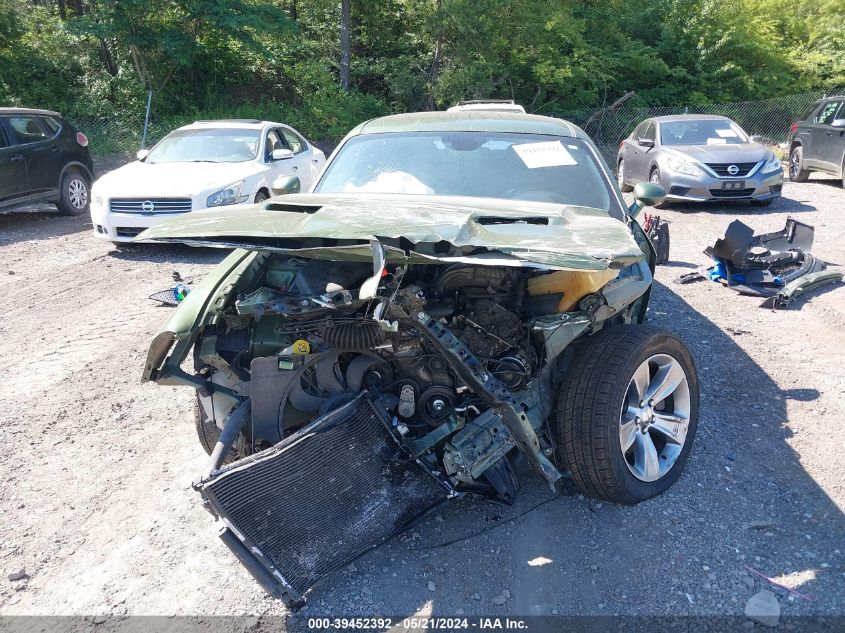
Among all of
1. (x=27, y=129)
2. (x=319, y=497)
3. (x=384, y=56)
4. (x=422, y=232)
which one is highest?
Result: (x=384, y=56)

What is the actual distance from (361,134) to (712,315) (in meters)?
3.66

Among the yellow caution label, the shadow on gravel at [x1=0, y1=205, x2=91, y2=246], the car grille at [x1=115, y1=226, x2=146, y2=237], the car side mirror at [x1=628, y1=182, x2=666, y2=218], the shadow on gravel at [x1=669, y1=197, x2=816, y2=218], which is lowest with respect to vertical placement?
the shadow on gravel at [x1=0, y1=205, x2=91, y2=246]

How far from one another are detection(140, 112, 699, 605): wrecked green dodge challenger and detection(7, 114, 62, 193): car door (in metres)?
8.71

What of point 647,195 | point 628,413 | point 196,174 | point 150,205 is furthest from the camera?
point 196,174

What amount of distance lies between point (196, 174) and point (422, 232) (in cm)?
694

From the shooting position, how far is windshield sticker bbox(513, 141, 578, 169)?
4238 mm

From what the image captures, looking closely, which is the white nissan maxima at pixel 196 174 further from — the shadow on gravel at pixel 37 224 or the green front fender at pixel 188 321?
the green front fender at pixel 188 321

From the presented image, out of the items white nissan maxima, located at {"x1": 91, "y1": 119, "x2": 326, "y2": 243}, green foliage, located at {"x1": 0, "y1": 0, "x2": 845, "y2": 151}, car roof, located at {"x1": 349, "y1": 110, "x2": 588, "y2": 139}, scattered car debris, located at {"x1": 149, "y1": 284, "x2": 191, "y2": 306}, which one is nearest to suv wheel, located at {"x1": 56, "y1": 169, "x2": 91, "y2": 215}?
white nissan maxima, located at {"x1": 91, "y1": 119, "x2": 326, "y2": 243}

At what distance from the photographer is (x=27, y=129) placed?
10539 mm

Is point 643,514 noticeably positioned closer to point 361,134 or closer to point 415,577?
point 415,577

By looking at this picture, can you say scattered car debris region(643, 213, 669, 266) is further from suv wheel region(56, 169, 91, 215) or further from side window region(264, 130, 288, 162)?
suv wheel region(56, 169, 91, 215)

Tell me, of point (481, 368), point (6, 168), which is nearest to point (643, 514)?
point (481, 368)

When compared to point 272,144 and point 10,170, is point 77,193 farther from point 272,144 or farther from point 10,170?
point 272,144

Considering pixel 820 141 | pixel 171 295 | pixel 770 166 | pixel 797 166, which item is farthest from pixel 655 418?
pixel 797 166
